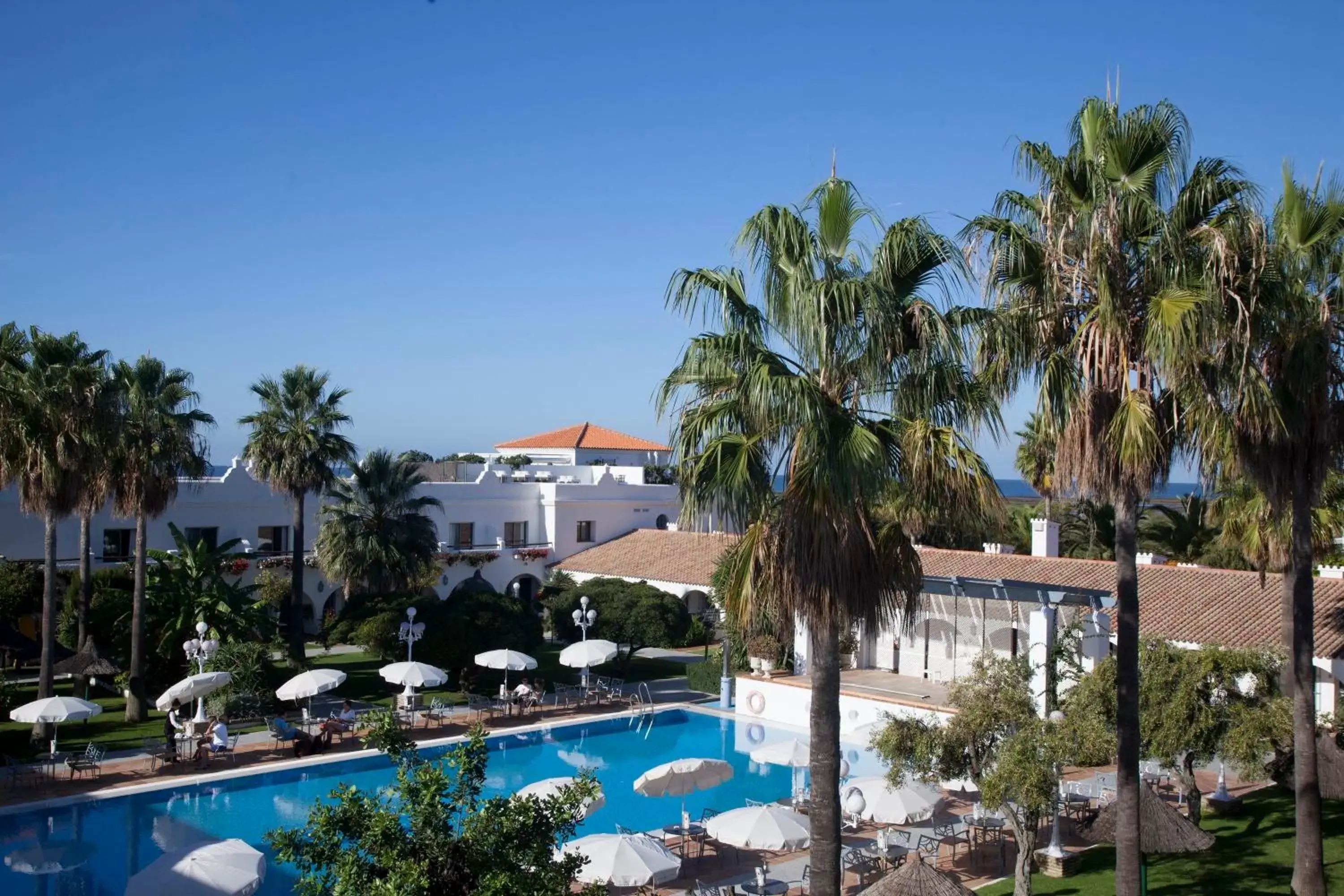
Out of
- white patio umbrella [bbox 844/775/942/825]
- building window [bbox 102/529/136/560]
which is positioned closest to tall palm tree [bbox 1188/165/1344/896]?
white patio umbrella [bbox 844/775/942/825]

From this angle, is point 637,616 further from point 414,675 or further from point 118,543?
point 118,543

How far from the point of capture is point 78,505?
25.4 meters

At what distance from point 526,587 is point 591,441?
25.5 meters

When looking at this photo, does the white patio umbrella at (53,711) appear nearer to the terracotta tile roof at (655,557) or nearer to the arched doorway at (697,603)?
the terracotta tile roof at (655,557)

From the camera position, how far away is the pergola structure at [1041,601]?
23547mm

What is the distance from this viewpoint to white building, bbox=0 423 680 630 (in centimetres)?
3547

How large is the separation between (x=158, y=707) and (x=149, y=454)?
20.7ft

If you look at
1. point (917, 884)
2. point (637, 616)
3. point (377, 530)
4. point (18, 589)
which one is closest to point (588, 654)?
point (637, 616)

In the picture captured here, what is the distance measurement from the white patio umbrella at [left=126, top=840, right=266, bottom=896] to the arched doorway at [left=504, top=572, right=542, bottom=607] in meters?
31.2

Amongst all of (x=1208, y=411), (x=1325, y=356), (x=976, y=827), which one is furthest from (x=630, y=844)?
(x=1325, y=356)

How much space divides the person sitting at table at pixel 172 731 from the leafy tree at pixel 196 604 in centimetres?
287

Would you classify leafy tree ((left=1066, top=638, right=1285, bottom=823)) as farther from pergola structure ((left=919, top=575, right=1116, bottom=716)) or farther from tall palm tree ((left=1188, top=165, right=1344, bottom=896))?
pergola structure ((left=919, top=575, right=1116, bottom=716))

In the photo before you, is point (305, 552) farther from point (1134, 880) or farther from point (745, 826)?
point (1134, 880)

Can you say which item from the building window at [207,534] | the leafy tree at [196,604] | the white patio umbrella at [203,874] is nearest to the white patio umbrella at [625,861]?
the white patio umbrella at [203,874]
